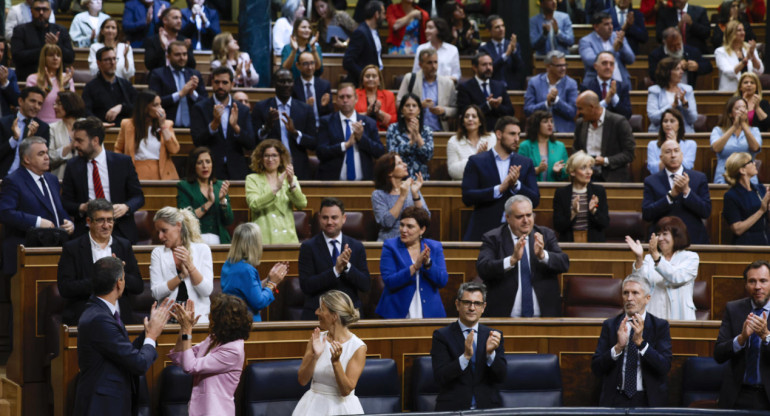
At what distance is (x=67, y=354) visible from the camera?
5070 millimetres

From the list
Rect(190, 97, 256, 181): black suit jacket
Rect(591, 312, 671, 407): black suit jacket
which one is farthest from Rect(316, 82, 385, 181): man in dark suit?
Rect(591, 312, 671, 407): black suit jacket

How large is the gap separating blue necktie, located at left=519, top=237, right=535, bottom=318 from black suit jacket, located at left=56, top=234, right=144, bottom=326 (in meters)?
1.91

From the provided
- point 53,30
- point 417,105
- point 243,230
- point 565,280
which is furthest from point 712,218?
point 53,30

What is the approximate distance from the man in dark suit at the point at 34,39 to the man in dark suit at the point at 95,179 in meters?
2.46

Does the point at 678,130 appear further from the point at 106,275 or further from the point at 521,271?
the point at 106,275

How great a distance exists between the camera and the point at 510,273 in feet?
19.0

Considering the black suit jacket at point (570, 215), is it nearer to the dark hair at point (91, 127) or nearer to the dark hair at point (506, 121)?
the dark hair at point (506, 121)

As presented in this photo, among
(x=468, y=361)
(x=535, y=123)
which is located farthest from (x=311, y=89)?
(x=468, y=361)

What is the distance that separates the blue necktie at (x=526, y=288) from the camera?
5.78m

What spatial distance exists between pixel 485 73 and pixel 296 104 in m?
1.52

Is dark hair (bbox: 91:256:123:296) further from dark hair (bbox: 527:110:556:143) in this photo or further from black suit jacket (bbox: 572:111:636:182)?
black suit jacket (bbox: 572:111:636:182)

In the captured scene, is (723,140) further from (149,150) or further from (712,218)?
(149,150)

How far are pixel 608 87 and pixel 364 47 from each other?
1.95m

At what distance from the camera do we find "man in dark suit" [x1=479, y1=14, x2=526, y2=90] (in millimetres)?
9336
